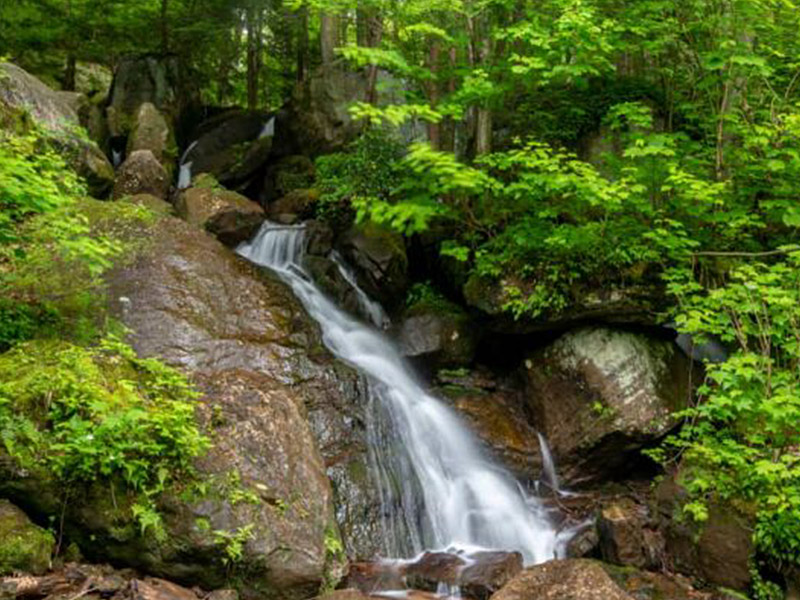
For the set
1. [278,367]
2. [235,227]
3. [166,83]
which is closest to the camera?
[278,367]

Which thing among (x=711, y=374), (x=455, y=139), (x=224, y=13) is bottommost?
(x=711, y=374)

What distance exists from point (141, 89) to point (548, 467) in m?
13.3

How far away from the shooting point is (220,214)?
11.0 m

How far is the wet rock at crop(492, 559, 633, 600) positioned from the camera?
448 cm

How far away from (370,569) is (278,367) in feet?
8.42

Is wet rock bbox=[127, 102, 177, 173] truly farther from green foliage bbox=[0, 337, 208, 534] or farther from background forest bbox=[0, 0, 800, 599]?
green foliage bbox=[0, 337, 208, 534]

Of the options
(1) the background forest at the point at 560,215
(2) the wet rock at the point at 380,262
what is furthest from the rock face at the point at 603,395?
(2) the wet rock at the point at 380,262

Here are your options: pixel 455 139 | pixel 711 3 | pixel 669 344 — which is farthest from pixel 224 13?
pixel 669 344

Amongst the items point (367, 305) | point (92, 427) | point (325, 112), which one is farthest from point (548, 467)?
point (325, 112)

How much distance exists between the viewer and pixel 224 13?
53.1ft

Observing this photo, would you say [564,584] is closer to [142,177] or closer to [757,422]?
[757,422]

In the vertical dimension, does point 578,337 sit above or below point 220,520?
above

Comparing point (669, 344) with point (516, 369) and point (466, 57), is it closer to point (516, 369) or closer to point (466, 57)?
point (516, 369)

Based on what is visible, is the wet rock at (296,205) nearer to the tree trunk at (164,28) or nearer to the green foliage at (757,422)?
the tree trunk at (164,28)
